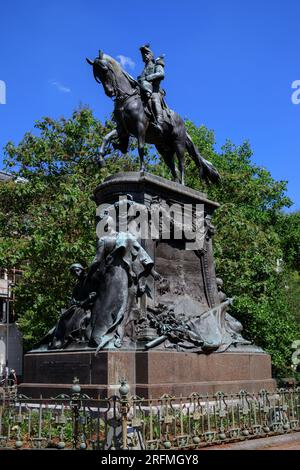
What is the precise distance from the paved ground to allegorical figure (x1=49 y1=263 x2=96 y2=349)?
375 centimetres

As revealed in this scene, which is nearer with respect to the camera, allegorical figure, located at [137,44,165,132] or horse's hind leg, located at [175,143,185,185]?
allegorical figure, located at [137,44,165,132]

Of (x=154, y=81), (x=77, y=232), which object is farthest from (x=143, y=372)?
(x=77, y=232)

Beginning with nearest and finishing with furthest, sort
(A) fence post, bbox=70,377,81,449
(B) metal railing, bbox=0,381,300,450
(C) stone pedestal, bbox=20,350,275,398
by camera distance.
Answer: (B) metal railing, bbox=0,381,300,450, (A) fence post, bbox=70,377,81,449, (C) stone pedestal, bbox=20,350,275,398

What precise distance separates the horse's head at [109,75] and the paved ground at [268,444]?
7964mm

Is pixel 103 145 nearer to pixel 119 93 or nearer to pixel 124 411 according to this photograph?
pixel 119 93

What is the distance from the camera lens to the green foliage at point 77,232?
75.8 ft

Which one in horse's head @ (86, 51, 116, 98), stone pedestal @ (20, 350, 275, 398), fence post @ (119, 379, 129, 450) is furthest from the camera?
horse's head @ (86, 51, 116, 98)

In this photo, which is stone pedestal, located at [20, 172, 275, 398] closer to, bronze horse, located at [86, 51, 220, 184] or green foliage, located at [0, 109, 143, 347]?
bronze horse, located at [86, 51, 220, 184]

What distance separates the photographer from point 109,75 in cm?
1319

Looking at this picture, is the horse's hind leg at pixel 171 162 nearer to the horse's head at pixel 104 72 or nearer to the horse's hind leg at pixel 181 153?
the horse's hind leg at pixel 181 153

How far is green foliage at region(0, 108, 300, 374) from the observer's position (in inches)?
909

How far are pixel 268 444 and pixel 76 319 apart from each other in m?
4.55

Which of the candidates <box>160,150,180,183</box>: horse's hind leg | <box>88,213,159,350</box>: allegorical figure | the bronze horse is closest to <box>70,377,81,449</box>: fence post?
<box>88,213,159,350</box>: allegorical figure

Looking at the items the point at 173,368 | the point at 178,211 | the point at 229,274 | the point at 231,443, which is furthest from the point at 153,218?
the point at 229,274
